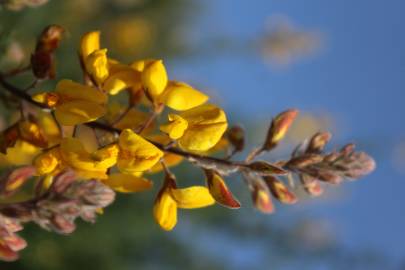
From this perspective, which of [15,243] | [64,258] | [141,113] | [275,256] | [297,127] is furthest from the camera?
[297,127]

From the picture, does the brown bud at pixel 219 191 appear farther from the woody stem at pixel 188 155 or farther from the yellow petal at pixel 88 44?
the yellow petal at pixel 88 44

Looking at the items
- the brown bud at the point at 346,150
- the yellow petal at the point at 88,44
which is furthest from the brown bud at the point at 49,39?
the brown bud at the point at 346,150

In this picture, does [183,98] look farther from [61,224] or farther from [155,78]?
[61,224]

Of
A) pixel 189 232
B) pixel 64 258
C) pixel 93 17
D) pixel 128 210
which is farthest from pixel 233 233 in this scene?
pixel 93 17

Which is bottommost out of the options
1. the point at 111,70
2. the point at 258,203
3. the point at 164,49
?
the point at 164,49

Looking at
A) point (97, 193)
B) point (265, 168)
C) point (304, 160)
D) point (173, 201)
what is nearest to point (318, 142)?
point (304, 160)

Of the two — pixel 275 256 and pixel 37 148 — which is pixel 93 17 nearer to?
pixel 275 256
